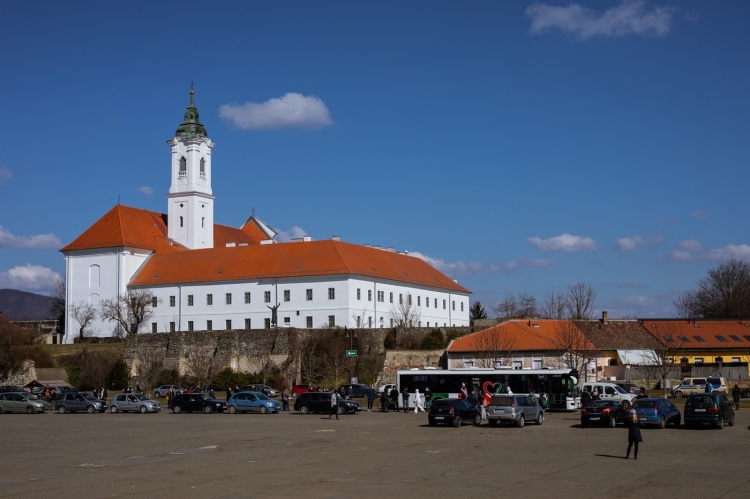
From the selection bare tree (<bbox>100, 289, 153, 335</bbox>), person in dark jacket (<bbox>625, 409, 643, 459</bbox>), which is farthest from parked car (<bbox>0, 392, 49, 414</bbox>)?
bare tree (<bbox>100, 289, 153, 335</bbox>)

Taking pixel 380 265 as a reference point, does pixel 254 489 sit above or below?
below

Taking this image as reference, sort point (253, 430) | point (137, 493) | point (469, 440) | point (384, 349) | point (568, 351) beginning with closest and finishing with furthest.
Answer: point (137, 493)
point (469, 440)
point (253, 430)
point (568, 351)
point (384, 349)

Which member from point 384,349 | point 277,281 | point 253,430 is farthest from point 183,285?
point 253,430

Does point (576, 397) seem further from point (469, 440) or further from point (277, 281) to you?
point (277, 281)

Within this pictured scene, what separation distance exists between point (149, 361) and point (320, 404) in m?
39.8

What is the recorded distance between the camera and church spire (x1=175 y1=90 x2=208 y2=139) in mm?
112188

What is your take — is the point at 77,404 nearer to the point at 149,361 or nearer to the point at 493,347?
the point at 493,347

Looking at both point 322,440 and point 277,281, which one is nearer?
point 322,440

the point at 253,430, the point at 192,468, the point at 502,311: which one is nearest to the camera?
the point at 192,468

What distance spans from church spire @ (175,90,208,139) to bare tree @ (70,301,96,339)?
23084mm

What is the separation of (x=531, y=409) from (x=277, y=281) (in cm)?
6085

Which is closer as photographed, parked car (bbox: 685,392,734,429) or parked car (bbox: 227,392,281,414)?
parked car (bbox: 685,392,734,429)

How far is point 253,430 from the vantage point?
116 ft

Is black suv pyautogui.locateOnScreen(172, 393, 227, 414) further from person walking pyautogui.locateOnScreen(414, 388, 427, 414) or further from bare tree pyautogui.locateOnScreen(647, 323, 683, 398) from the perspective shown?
bare tree pyautogui.locateOnScreen(647, 323, 683, 398)
